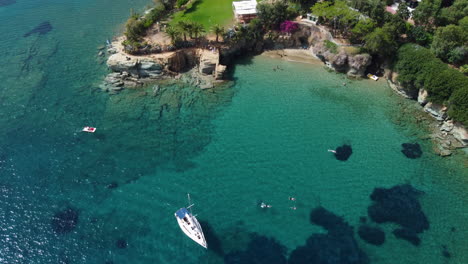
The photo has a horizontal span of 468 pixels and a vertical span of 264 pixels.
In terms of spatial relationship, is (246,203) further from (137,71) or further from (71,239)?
(137,71)

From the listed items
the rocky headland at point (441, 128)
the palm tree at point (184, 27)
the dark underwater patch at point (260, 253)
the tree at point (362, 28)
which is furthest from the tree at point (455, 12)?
the dark underwater patch at point (260, 253)

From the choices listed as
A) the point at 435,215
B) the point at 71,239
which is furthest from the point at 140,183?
the point at 435,215

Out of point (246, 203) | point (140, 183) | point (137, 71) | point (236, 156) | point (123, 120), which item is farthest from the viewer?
point (137, 71)

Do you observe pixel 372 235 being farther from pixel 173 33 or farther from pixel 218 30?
pixel 173 33

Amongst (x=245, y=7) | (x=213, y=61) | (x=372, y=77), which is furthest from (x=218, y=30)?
(x=372, y=77)

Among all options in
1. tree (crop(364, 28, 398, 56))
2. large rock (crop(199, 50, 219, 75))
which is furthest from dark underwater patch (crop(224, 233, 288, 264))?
tree (crop(364, 28, 398, 56))

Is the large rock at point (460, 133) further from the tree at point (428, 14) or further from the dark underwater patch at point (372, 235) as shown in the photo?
the dark underwater patch at point (372, 235)
